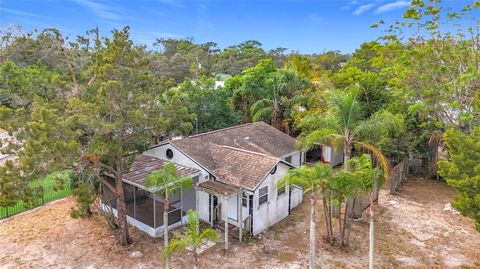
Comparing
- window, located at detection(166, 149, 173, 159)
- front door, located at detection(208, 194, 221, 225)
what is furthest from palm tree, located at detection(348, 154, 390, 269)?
window, located at detection(166, 149, 173, 159)

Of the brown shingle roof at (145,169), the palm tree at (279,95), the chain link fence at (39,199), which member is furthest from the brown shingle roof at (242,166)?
the palm tree at (279,95)

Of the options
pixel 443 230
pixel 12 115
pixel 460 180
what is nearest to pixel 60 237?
pixel 12 115

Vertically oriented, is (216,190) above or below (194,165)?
below

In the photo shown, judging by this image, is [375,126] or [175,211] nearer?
[375,126]

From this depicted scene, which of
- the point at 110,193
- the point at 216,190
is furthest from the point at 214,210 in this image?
the point at 110,193

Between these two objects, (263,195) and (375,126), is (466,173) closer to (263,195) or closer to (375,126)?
(375,126)

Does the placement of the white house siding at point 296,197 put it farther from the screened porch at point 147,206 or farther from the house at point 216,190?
the screened porch at point 147,206

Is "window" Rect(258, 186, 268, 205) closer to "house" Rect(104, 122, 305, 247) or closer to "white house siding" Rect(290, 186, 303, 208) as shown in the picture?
"house" Rect(104, 122, 305, 247)
